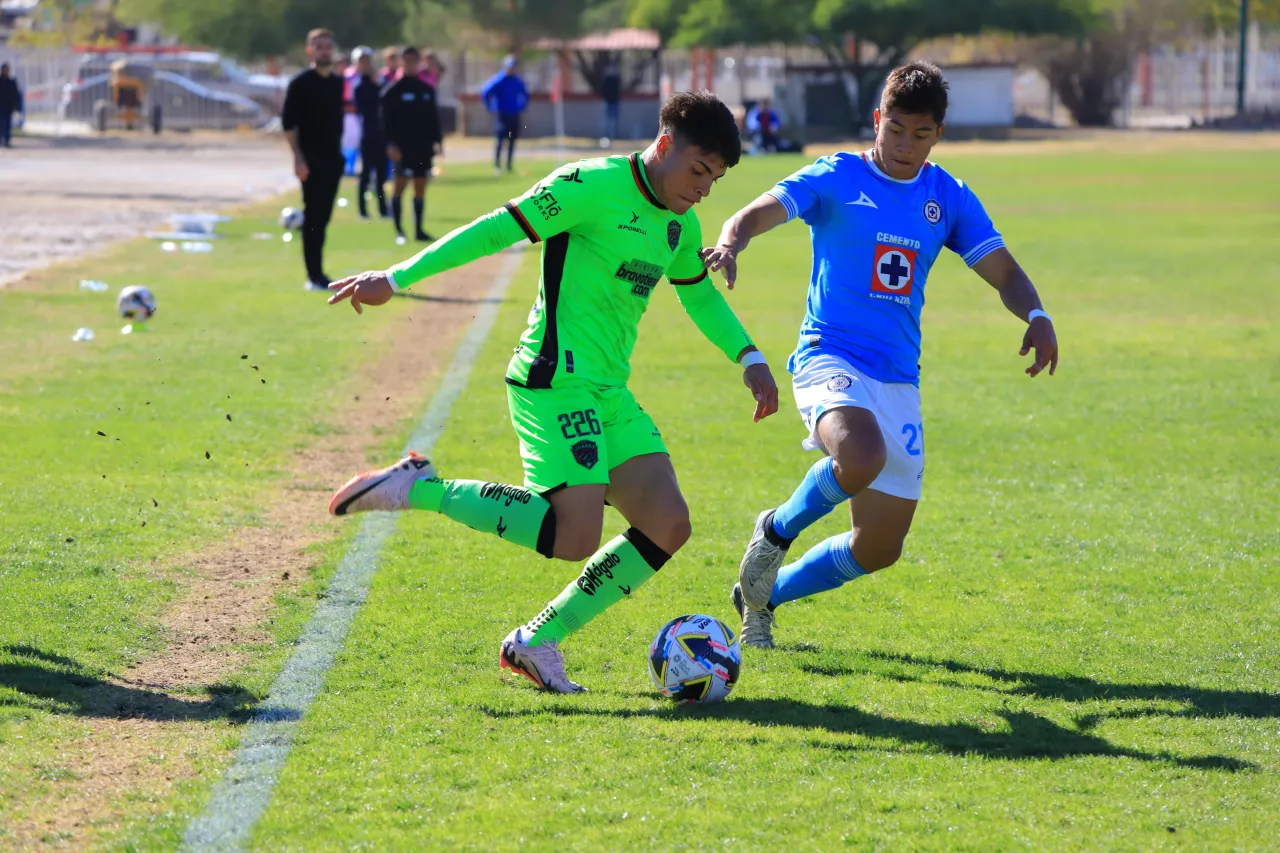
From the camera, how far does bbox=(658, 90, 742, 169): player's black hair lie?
15.1ft

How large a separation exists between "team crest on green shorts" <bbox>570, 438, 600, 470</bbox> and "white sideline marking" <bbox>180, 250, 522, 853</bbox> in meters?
1.04

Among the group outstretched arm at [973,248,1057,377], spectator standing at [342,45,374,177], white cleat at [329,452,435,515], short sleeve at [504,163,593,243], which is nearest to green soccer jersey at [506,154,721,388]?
short sleeve at [504,163,593,243]

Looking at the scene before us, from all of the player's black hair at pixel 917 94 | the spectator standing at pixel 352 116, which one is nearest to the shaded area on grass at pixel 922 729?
the player's black hair at pixel 917 94

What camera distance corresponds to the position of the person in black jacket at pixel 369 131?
21.4 m

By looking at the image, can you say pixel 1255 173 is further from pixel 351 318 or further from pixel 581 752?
pixel 581 752

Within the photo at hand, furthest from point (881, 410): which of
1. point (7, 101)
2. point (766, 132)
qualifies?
point (7, 101)

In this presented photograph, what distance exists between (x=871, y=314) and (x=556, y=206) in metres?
1.24

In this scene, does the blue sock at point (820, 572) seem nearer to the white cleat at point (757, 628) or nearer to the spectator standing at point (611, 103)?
the white cleat at point (757, 628)

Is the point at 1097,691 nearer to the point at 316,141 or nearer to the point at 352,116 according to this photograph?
the point at 316,141

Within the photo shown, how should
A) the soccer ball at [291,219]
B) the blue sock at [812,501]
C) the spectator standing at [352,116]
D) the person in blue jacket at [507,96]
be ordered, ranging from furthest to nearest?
the person in blue jacket at [507,96] → the spectator standing at [352,116] → the soccer ball at [291,219] → the blue sock at [812,501]

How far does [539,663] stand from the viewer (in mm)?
4680

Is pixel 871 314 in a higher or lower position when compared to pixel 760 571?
higher

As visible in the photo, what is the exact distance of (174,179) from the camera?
31016mm

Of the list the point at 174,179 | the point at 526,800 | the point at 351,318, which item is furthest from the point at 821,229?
the point at 174,179
